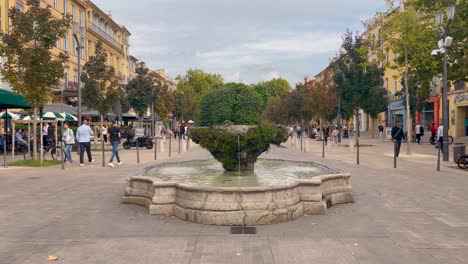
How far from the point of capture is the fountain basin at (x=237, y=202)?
6.63 meters

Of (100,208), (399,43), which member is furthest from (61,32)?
(399,43)

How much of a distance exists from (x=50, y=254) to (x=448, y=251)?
4.91 m

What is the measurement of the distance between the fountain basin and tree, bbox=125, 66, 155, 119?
32717 millimetres

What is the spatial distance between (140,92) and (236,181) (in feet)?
107

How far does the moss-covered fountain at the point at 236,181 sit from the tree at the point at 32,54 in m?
8.04

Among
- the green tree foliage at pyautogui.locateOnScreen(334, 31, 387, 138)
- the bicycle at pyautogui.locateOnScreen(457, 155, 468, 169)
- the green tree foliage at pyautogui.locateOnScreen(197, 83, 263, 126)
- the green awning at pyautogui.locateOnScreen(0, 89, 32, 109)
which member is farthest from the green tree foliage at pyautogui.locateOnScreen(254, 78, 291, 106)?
the green tree foliage at pyautogui.locateOnScreen(197, 83, 263, 126)

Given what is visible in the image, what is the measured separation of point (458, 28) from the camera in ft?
70.8

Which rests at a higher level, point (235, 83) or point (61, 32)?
point (61, 32)

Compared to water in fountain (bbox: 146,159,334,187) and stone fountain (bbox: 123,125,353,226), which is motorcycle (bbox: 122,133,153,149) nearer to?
water in fountain (bbox: 146,159,334,187)

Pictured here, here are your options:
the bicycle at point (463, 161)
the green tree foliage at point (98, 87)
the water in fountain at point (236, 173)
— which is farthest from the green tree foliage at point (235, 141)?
the green tree foliage at point (98, 87)

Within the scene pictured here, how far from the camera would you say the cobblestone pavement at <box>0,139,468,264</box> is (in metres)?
5.09

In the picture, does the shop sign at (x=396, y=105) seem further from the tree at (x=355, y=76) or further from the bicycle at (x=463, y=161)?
the bicycle at (x=463, y=161)

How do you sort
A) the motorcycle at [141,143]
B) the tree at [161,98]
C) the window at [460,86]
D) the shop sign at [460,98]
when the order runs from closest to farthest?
the motorcycle at [141,143]
the shop sign at [460,98]
the window at [460,86]
the tree at [161,98]

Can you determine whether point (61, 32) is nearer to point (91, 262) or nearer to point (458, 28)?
point (91, 262)
